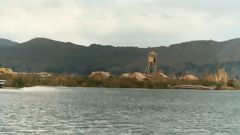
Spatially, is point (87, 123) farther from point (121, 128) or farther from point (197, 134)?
point (197, 134)

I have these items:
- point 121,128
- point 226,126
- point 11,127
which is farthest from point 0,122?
point 226,126

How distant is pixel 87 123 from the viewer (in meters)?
89.2

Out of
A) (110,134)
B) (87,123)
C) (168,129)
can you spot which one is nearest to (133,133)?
(110,134)

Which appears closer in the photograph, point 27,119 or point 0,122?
point 0,122

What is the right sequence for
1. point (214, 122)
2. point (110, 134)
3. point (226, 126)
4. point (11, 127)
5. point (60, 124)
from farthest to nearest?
point (214, 122) → point (226, 126) → point (60, 124) → point (11, 127) → point (110, 134)

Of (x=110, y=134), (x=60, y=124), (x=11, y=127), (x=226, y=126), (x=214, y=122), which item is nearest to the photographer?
(x=110, y=134)

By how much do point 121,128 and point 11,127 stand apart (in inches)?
702

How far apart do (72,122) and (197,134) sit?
2495cm

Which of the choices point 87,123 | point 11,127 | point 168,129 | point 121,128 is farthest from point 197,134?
point 11,127

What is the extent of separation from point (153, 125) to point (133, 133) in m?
14.1

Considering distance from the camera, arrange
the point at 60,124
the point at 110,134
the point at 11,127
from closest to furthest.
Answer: the point at 110,134 → the point at 11,127 → the point at 60,124

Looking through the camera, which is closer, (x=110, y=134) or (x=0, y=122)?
(x=110, y=134)

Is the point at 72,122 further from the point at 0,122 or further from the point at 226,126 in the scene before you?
the point at 226,126

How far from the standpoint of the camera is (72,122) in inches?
3570
